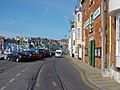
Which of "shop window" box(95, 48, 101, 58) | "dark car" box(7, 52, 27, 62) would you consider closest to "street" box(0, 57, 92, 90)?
"shop window" box(95, 48, 101, 58)

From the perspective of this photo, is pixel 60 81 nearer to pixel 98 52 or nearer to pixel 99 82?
pixel 99 82

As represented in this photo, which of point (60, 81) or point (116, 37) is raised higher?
point (116, 37)

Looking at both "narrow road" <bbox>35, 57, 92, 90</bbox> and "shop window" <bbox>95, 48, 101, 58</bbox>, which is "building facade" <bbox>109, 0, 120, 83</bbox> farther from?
"shop window" <bbox>95, 48, 101, 58</bbox>

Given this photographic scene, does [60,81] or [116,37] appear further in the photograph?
[116,37]

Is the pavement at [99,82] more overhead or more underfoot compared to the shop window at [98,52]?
more underfoot

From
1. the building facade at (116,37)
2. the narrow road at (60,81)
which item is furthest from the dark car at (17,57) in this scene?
the building facade at (116,37)

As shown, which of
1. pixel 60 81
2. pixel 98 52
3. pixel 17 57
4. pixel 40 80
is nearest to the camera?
pixel 60 81

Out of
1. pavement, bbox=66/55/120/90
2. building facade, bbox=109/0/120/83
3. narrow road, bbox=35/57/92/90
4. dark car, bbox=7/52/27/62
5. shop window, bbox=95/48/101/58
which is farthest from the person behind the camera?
dark car, bbox=7/52/27/62

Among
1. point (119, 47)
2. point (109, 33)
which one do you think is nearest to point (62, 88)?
point (119, 47)

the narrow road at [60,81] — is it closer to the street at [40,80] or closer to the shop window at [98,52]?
the street at [40,80]

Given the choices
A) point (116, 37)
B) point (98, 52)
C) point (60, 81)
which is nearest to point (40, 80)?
point (60, 81)

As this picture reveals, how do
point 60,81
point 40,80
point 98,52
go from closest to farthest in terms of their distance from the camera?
1. point 60,81
2. point 40,80
3. point 98,52

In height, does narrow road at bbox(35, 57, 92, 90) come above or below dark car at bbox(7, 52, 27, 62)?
below

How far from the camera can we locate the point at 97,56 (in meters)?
33.4
